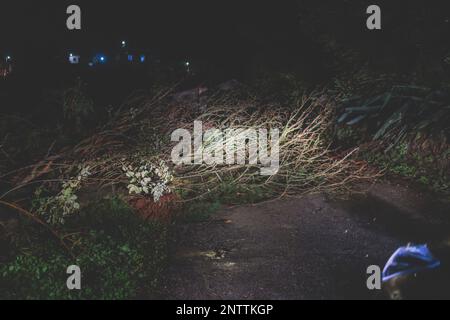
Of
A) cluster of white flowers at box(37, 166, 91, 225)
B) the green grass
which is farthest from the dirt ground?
cluster of white flowers at box(37, 166, 91, 225)

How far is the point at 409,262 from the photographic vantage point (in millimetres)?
3828

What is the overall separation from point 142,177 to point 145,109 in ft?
4.56

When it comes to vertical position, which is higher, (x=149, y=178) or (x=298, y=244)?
(x=149, y=178)

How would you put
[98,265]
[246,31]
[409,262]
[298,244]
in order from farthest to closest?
[246,31], [298,244], [98,265], [409,262]

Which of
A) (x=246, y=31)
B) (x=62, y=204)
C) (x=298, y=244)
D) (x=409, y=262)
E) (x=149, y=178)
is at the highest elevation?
(x=246, y=31)

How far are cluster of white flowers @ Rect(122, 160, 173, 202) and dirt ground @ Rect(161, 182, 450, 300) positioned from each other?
0.74m

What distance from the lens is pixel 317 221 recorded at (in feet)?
22.1


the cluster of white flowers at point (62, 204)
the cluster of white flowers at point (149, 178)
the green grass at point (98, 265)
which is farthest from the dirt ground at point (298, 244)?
the cluster of white flowers at point (62, 204)

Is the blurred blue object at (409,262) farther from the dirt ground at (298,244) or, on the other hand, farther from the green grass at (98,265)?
the green grass at (98,265)

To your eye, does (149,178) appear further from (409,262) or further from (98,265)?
(409,262)

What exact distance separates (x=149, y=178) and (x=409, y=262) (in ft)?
13.4

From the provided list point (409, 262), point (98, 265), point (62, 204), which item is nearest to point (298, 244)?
point (409, 262)
